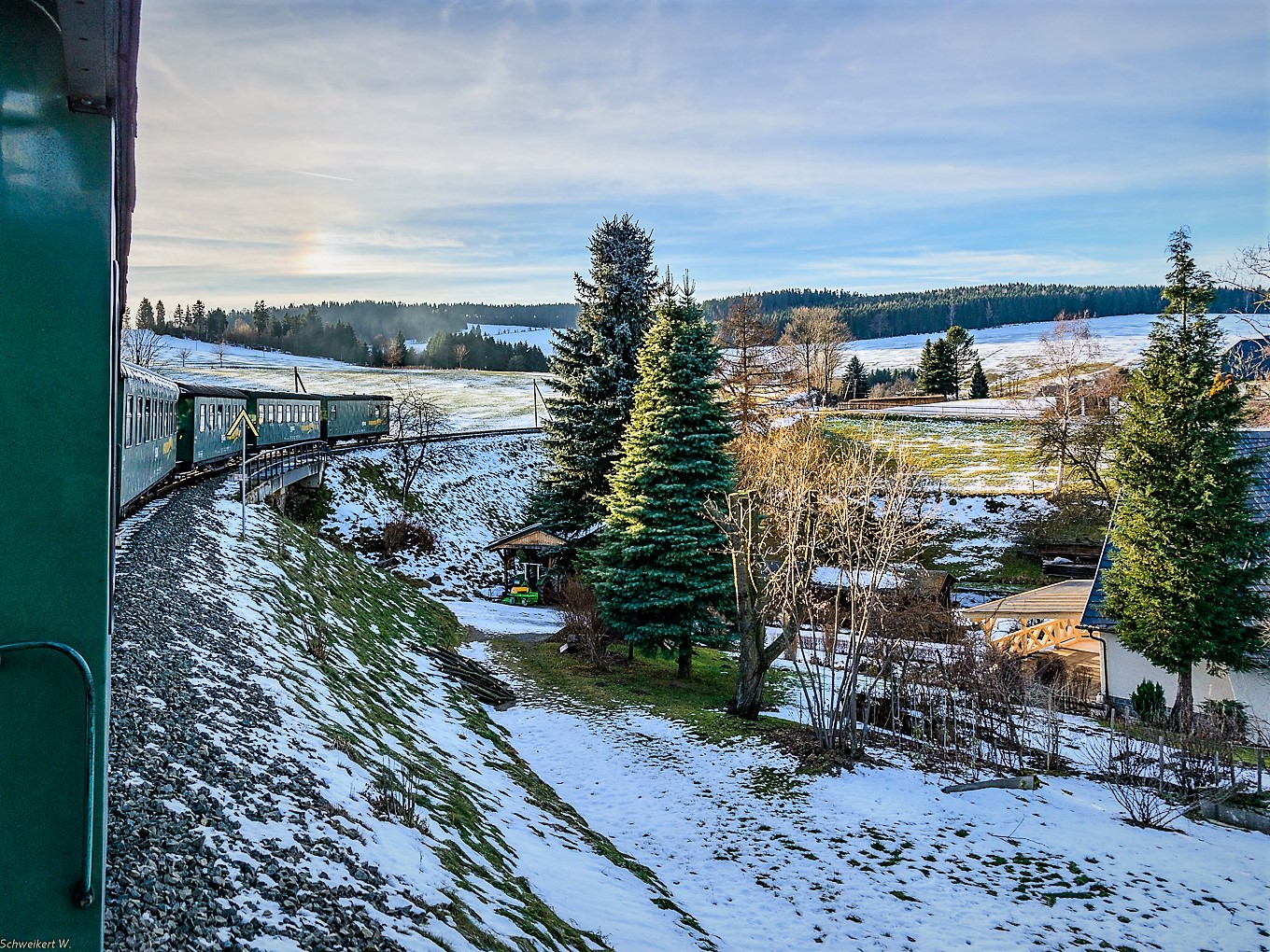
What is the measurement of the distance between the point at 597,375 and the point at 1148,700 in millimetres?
19161

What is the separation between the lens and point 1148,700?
20125mm

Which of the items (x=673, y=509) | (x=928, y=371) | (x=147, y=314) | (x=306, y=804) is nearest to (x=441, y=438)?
(x=673, y=509)

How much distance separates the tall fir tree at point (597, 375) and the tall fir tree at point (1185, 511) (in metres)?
15.6

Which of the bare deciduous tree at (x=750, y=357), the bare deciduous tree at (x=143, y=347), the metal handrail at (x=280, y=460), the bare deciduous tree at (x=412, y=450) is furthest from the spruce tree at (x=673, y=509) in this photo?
the bare deciduous tree at (x=143, y=347)

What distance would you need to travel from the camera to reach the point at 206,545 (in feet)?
45.6

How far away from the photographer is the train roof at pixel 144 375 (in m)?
12.9

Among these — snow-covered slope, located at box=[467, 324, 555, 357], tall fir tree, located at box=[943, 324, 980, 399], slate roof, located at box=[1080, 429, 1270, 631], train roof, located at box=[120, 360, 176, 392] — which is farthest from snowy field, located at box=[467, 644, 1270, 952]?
snow-covered slope, located at box=[467, 324, 555, 357]

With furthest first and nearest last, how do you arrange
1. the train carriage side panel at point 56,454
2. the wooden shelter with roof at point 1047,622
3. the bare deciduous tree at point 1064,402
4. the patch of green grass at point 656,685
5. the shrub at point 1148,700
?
the bare deciduous tree at point 1064,402 < the wooden shelter with roof at point 1047,622 < the shrub at point 1148,700 < the patch of green grass at point 656,685 < the train carriage side panel at point 56,454

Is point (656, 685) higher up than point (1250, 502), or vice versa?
point (1250, 502)

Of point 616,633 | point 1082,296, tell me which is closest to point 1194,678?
point 616,633

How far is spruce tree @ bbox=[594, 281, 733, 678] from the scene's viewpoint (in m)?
19.0

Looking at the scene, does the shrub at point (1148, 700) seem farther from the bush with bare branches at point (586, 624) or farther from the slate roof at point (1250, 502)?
the bush with bare branches at point (586, 624)

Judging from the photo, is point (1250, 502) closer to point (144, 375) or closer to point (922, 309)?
point (144, 375)

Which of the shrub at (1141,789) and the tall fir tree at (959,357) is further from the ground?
the tall fir tree at (959,357)
